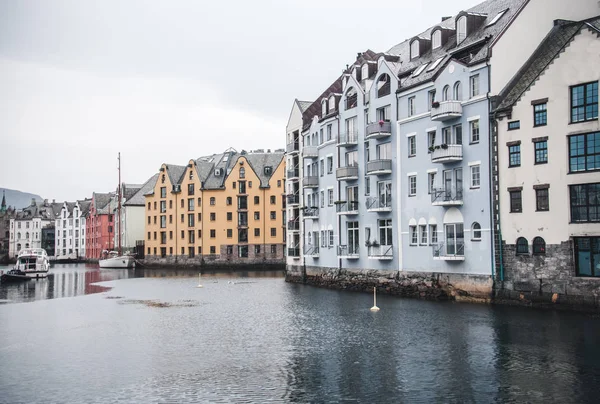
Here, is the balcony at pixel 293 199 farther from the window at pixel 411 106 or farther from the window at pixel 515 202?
the window at pixel 515 202

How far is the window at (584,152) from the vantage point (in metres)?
43.8

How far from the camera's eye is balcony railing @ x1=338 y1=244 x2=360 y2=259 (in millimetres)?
69456

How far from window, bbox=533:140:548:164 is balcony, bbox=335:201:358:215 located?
25071mm

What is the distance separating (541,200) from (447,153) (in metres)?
9.60

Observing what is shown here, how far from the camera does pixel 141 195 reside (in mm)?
168750

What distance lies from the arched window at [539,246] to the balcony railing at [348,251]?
961 inches

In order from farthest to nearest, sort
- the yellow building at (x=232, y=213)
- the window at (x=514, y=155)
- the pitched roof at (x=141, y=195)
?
the pitched roof at (x=141, y=195), the yellow building at (x=232, y=213), the window at (x=514, y=155)

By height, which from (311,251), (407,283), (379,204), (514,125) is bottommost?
(407,283)

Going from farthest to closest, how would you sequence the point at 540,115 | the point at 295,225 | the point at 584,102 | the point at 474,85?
the point at 295,225, the point at 474,85, the point at 540,115, the point at 584,102

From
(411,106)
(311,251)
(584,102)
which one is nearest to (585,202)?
(584,102)

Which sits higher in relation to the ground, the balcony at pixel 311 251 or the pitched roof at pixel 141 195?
the pitched roof at pixel 141 195

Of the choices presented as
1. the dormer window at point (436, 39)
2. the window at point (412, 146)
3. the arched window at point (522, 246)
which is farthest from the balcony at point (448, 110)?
the arched window at point (522, 246)

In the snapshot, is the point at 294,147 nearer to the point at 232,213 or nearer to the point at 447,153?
the point at 447,153

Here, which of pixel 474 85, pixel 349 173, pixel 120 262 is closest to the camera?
pixel 474 85
